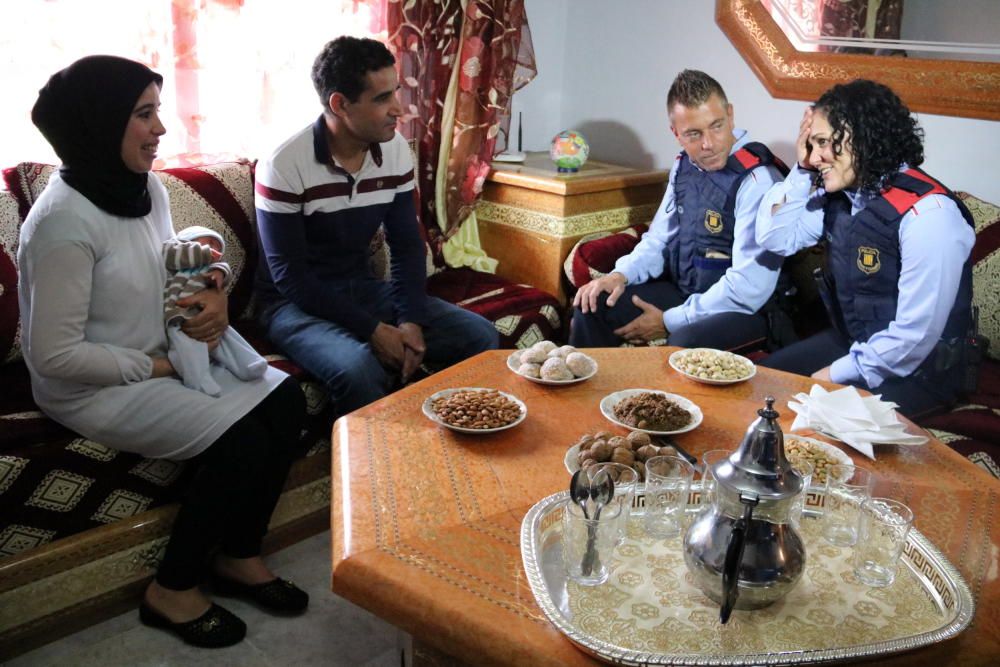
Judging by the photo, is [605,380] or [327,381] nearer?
[605,380]

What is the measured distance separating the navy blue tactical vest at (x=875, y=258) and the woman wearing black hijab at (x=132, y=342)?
1512 mm

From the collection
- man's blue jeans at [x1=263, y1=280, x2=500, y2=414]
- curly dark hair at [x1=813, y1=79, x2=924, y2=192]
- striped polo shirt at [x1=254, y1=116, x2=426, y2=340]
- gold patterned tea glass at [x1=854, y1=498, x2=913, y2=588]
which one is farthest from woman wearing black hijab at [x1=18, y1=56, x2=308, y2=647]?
curly dark hair at [x1=813, y1=79, x2=924, y2=192]

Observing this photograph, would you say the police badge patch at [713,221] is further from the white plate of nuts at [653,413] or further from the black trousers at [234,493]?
the black trousers at [234,493]

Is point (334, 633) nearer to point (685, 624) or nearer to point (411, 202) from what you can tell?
A: point (685, 624)

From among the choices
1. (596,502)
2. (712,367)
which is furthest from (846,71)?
(596,502)

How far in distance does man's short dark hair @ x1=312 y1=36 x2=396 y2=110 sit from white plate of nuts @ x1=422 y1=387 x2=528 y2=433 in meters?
0.97

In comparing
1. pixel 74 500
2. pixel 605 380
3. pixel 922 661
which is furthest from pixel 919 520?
pixel 74 500

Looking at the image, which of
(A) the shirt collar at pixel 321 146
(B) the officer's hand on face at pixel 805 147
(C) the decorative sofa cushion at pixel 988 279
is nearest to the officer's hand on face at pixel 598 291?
(B) the officer's hand on face at pixel 805 147

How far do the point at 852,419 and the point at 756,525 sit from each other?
62 centimetres

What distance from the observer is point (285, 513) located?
217cm

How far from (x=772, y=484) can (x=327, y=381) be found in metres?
1.34

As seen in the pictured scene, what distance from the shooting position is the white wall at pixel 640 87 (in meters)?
2.67

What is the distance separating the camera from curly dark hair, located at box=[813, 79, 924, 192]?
2.09 metres

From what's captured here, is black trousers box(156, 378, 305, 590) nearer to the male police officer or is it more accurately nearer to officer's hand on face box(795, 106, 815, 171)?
the male police officer
